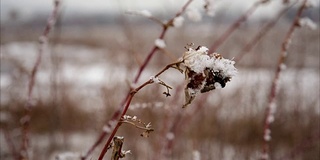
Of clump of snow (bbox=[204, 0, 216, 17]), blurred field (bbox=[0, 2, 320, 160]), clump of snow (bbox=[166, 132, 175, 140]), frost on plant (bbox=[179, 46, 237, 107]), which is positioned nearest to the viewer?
frost on plant (bbox=[179, 46, 237, 107])

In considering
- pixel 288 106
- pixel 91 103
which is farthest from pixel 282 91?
pixel 91 103

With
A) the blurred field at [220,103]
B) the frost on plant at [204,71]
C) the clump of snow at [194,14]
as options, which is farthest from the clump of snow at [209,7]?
the blurred field at [220,103]

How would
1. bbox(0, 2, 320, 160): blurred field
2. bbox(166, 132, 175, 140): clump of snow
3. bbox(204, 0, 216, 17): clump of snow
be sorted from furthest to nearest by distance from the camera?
bbox(0, 2, 320, 160): blurred field
bbox(166, 132, 175, 140): clump of snow
bbox(204, 0, 216, 17): clump of snow

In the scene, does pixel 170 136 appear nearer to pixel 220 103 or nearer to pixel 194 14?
pixel 194 14

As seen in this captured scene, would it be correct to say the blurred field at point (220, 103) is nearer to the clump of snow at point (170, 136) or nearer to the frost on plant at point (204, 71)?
the clump of snow at point (170, 136)

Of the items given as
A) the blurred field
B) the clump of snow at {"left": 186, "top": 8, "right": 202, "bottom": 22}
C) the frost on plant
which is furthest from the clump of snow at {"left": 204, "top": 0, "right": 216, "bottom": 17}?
the blurred field

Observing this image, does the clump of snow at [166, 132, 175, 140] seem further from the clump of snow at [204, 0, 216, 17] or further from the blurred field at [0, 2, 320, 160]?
the blurred field at [0, 2, 320, 160]

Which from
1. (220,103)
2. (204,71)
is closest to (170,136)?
(204,71)

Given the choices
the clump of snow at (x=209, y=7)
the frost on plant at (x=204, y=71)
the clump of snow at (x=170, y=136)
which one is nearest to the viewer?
the frost on plant at (x=204, y=71)

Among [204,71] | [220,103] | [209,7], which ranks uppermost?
[220,103]
